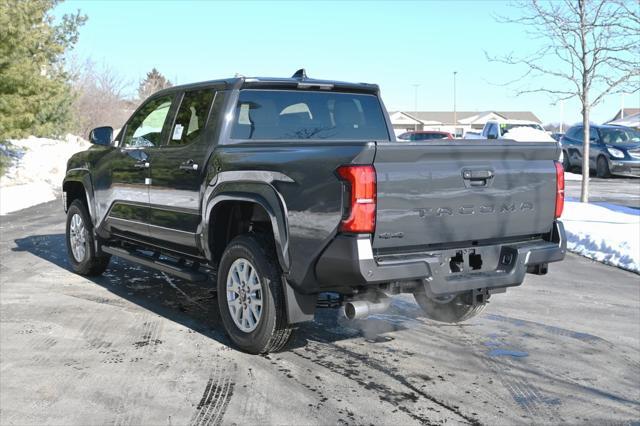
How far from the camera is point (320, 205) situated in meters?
4.31

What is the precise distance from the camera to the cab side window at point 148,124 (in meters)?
6.54

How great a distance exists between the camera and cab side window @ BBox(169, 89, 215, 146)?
19.2 feet

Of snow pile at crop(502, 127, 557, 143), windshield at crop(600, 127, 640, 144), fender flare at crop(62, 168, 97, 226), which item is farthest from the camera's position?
snow pile at crop(502, 127, 557, 143)

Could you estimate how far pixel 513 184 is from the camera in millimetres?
4773

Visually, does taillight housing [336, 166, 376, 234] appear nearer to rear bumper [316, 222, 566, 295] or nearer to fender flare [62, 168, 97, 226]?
rear bumper [316, 222, 566, 295]

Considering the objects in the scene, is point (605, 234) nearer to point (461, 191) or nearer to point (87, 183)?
point (461, 191)

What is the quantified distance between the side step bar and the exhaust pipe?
1632 mm

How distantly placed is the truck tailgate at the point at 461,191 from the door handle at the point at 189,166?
2015mm

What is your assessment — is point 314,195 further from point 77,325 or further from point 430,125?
point 430,125

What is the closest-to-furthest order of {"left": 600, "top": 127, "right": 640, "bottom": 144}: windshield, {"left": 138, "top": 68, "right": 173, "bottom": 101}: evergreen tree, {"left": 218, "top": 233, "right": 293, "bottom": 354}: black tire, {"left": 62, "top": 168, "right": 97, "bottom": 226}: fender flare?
1. {"left": 218, "top": 233, "right": 293, "bottom": 354}: black tire
2. {"left": 62, "top": 168, "right": 97, "bottom": 226}: fender flare
3. {"left": 600, "top": 127, "right": 640, "bottom": 144}: windshield
4. {"left": 138, "top": 68, "right": 173, "bottom": 101}: evergreen tree

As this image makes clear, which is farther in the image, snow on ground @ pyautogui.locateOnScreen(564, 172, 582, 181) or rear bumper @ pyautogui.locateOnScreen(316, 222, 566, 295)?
snow on ground @ pyautogui.locateOnScreen(564, 172, 582, 181)

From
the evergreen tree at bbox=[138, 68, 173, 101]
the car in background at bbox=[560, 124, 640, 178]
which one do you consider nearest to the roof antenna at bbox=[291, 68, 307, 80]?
the car in background at bbox=[560, 124, 640, 178]

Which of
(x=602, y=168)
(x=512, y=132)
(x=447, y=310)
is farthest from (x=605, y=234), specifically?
(x=512, y=132)

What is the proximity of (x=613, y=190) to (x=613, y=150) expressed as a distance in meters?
4.38
